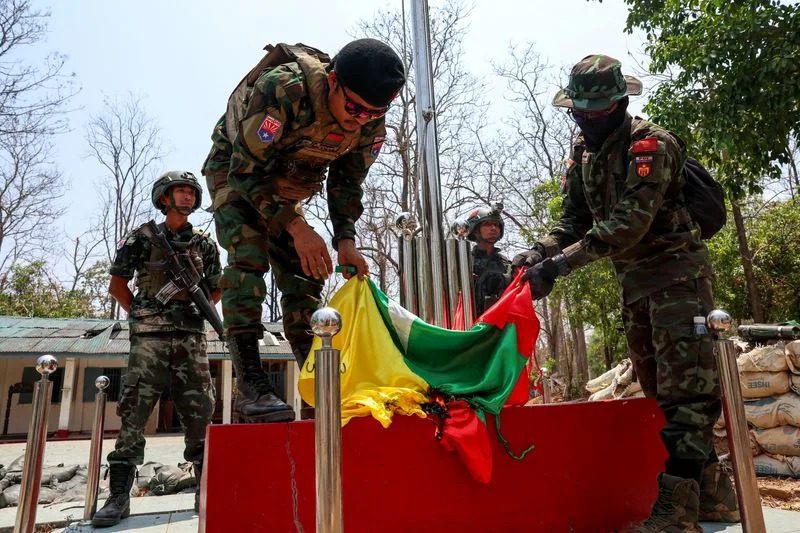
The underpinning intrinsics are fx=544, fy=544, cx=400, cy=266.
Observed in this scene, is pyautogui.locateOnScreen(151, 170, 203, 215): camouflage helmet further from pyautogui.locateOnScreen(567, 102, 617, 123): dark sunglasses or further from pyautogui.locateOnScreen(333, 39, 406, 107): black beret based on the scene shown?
pyautogui.locateOnScreen(567, 102, 617, 123): dark sunglasses

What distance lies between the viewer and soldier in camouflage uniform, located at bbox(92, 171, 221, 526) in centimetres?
337

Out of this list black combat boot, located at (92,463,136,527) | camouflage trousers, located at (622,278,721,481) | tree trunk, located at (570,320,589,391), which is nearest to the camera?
camouflage trousers, located at (622,278,721,481)

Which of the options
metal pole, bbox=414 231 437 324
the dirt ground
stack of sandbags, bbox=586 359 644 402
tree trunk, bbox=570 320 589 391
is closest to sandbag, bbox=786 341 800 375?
the dirt ground

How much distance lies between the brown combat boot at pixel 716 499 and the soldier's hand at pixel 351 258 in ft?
5.39

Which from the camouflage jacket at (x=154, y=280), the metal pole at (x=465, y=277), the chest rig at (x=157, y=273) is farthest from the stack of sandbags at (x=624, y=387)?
the chest rig at (x=157, y=273)

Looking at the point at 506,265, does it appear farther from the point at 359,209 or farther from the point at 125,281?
the point at 125,281

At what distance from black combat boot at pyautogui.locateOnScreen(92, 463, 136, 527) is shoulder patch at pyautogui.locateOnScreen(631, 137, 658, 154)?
10.9ft

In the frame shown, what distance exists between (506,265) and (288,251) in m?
3.06

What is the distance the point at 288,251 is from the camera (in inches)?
101

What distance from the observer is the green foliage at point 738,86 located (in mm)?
5875

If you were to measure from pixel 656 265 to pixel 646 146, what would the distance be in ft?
1.62

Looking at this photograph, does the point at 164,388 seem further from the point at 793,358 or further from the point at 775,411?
the point at 793,358

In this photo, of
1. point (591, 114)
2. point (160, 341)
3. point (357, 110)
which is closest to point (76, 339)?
point (160, 341)

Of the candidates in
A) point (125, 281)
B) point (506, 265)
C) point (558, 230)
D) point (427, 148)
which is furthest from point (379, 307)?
point (506, 265)
